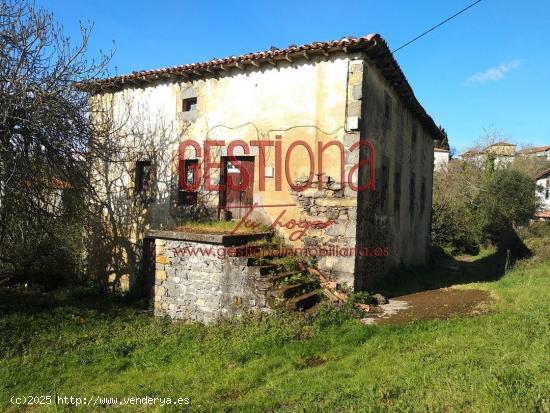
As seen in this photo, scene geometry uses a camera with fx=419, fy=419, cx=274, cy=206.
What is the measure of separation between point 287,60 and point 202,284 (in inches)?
198

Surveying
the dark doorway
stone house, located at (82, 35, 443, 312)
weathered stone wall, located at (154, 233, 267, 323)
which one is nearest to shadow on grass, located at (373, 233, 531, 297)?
stone house, located at (82, 35, 443, 312)

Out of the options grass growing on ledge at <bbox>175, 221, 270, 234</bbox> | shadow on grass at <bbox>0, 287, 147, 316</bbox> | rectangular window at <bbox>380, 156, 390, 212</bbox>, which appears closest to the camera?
grass growing on ledge at <bbox>175, 221, 270, 234</bbox>

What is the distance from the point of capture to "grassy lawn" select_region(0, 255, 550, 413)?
12.7 ft

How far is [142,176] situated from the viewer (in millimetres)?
11773

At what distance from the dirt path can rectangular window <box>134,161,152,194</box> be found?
719 cm

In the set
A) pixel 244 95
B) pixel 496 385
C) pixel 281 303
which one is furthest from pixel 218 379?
pixel 244 95

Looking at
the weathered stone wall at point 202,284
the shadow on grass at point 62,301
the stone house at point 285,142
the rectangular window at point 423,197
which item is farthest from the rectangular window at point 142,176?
the rectangular window at point 423,197

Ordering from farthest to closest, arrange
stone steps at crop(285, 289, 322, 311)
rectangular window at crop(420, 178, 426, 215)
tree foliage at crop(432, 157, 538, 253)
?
tree foliage at crop(432, 157, 538, 253)
rectangular window at crop(420, 178, 426, 215)
stone steps at crop(285, 289, 322, 311)

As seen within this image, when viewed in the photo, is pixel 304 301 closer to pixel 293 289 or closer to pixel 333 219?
pixel 293 289

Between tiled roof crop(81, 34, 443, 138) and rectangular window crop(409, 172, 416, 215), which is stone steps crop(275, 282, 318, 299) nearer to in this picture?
tiled roof crop(81, 34, 443, 138)

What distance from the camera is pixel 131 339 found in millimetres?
7645

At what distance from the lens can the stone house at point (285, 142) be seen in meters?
8.50

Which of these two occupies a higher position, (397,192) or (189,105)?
(189,105)

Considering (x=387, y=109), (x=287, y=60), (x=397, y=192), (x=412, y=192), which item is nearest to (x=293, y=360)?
(x=287, y=60)
